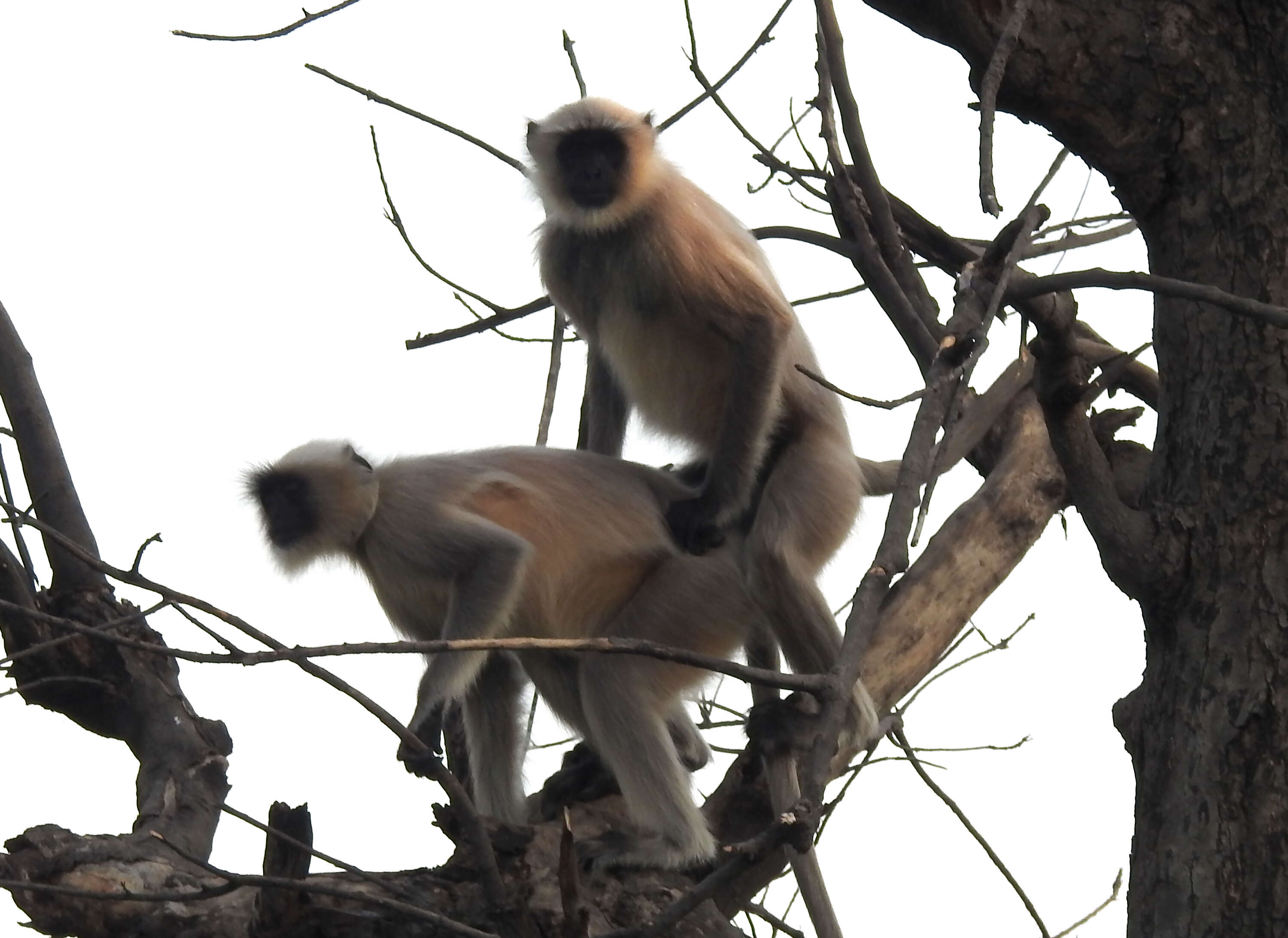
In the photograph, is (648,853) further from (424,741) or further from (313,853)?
(313,853)

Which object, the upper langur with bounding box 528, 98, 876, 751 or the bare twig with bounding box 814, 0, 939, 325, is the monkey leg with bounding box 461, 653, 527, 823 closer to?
the upper langur with bounding box 528, 98, 876, 751

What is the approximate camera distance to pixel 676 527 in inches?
172

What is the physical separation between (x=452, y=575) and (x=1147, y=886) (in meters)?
2.13

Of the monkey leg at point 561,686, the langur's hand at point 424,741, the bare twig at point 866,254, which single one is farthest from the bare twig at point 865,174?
the monkey leg at point 561,686

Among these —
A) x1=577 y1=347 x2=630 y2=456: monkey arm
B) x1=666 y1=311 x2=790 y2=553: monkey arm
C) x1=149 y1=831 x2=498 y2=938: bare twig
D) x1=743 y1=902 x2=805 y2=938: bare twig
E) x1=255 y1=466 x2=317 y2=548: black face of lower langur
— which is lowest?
x1=149 y1=831 x2=498 y2=938: bare twig

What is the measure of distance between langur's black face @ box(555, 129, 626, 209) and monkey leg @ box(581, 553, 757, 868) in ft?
4.33

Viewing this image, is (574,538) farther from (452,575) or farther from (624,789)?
(624,789)

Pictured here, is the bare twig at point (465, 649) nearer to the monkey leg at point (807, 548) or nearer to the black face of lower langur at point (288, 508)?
the monkey leg at point (807, 548)

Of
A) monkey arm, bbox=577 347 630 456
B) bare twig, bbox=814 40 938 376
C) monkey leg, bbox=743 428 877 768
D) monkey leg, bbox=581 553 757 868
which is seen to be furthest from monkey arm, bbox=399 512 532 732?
bare twig, bbox=814 40 938 376

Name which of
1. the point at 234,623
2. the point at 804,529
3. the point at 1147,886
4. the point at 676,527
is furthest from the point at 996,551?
the point at 234,623

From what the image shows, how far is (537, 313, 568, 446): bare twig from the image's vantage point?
495 cm

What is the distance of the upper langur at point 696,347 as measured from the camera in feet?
14.0

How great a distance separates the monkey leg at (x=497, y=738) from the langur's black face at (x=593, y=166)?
1556 millimetres

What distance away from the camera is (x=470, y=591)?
405 centimetres
